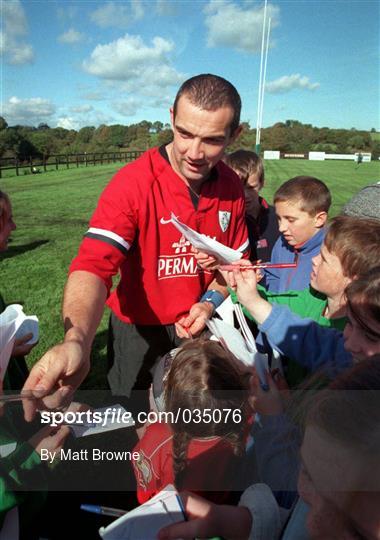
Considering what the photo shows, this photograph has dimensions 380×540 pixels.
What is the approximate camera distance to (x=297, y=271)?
306 cm

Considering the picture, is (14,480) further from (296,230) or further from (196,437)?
(296,230)

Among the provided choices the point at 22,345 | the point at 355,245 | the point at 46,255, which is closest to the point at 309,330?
the point at 355,245

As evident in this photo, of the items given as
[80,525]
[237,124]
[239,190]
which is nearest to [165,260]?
[239,190]

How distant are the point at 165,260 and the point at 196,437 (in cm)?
104

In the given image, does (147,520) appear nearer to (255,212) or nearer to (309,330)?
(309,330)

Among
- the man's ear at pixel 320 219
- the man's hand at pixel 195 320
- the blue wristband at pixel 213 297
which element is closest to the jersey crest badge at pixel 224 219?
the blue wristband at pixel 213 297

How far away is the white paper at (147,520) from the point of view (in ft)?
4.47

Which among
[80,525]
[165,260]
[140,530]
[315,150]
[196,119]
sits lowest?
[80,525]

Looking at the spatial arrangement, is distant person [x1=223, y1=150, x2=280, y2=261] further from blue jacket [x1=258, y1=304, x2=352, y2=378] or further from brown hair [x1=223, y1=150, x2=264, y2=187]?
blue jacket [x1=258, y1=304, x2=352, y2=378]

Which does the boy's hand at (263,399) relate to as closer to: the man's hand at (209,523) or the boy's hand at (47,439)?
the man's hand at (209,523)

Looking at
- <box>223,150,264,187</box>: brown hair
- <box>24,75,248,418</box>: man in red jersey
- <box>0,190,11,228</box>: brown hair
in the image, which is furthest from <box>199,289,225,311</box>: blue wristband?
<box>223,150,264,187</box>: brown hair

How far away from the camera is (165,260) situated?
7.84 ft

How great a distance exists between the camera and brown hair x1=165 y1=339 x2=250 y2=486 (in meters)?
1.76
